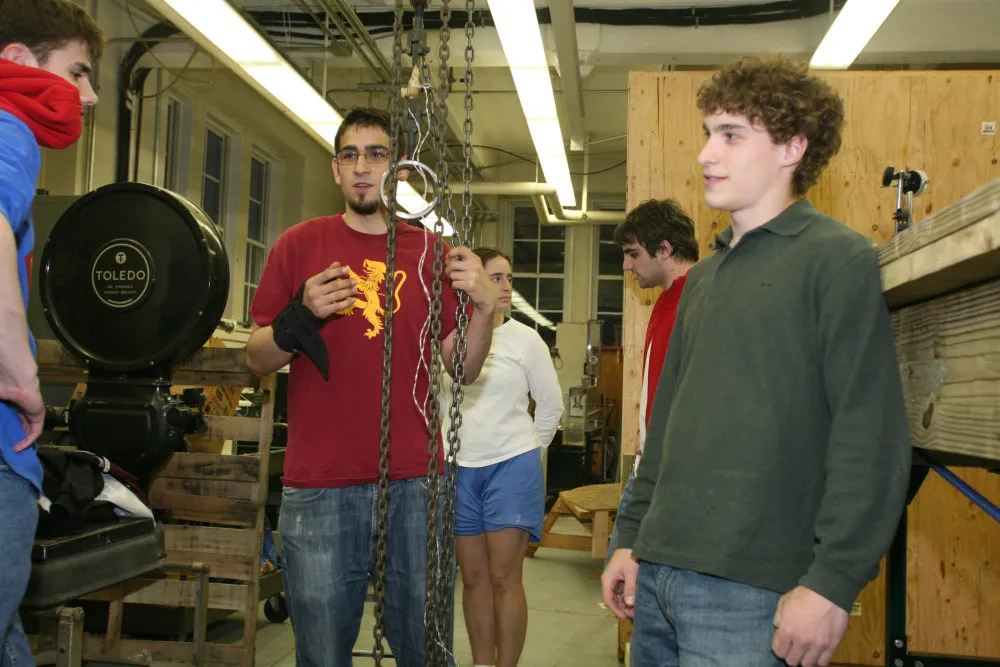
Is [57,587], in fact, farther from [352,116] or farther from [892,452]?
[892,452]

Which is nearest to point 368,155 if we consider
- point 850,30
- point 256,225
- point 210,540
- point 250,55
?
point 210,540

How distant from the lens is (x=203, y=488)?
3443 millimetres

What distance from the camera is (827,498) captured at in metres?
1.21

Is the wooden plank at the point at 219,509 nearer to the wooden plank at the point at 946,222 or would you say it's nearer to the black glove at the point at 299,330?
the black glove at the point at 299,330

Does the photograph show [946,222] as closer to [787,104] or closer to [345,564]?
[787,104]

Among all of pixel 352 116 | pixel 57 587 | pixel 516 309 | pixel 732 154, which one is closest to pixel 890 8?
pixel 352 116

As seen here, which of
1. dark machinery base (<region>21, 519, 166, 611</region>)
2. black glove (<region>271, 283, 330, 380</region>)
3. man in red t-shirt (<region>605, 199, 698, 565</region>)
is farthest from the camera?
man in red t-shirt (<region>605, 199, 698, 565</region>)

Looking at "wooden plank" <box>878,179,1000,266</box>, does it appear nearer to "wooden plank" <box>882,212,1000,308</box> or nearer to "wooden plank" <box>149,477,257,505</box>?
"wooden plank" <box>882,212,1000,308</box>

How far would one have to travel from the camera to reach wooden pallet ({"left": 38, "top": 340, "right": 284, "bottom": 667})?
11.2 ft

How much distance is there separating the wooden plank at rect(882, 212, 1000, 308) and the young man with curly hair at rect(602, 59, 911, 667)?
2.2 inches

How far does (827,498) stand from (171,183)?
726 centimetres

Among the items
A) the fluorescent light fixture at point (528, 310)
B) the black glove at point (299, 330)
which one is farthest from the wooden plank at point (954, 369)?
the fluorescent light fixture at point (528, 310)

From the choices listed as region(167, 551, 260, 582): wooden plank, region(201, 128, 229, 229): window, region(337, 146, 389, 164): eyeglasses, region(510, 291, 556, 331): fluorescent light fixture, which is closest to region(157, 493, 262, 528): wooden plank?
region(167, 551, 260, 582): wooden plank

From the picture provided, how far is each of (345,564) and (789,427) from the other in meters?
1.17
